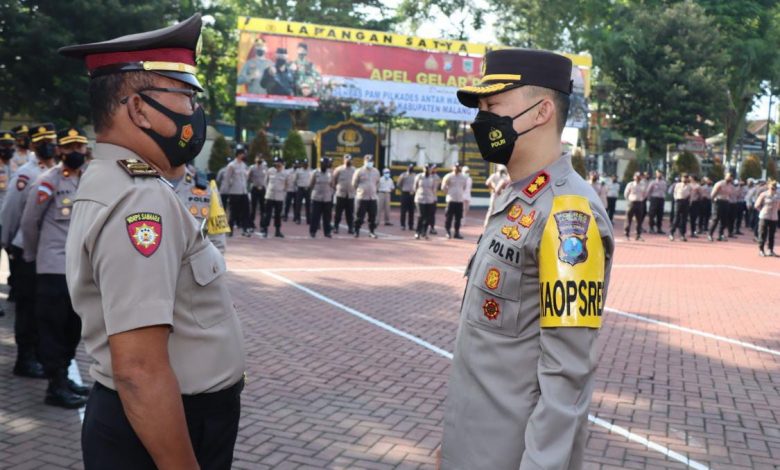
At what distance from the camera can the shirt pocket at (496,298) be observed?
6.73 ft

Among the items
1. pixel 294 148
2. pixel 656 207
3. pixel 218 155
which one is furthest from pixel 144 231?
pixel 294 148

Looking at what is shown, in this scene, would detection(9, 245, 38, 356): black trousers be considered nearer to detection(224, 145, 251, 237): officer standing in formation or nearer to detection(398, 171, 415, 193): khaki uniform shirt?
detection(224, 145, 251, 237): officer standing in formation

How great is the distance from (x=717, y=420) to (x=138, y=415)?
4742mm

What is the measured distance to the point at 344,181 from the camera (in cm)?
1778

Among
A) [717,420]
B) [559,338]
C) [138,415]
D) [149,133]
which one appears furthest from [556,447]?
[717,420]

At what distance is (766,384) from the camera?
20.5ft

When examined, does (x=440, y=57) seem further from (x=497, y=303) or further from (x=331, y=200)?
(x=497, y=303)

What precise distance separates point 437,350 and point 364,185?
10.9 metres

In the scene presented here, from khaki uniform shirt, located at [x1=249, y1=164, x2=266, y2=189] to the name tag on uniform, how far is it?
1655cm

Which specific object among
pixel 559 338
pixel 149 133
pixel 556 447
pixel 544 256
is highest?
pixel 149 133

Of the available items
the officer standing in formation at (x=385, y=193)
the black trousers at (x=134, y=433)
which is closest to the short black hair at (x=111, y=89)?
the black trousers at (x=134, y=433)

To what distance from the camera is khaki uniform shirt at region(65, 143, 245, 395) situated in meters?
1.68

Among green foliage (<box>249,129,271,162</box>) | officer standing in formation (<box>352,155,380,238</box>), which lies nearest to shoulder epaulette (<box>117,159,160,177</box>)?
officer standing in formation (<box>352,155,380,238</box>)

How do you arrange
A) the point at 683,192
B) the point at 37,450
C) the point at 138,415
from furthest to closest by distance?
the point at 683,192 < the point at 37,450 < the point at 138,415
